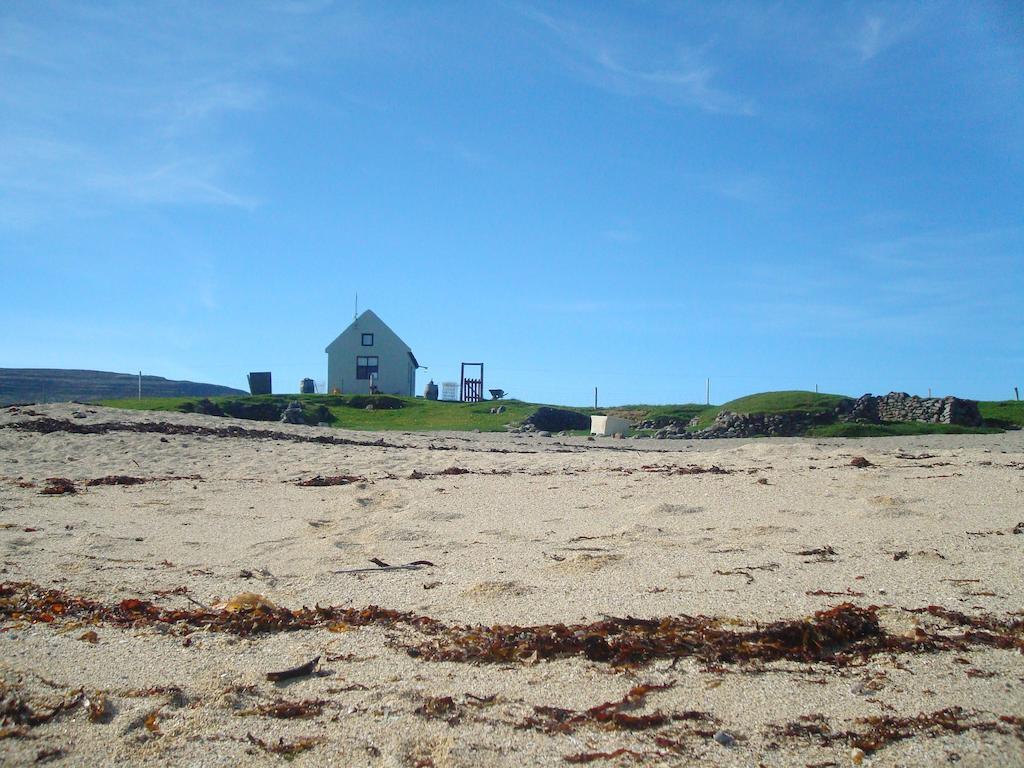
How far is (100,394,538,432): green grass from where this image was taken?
2395 centimetres

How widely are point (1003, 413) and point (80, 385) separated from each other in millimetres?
35319

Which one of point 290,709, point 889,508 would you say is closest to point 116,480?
point 290,709

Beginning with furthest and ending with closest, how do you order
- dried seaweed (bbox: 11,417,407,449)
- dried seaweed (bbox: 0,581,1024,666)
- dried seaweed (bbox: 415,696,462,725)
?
dried seaweed (bbox: 11,417,407,449) < dried seaweed (bbox: 0,581,1024,666) < dried seaweed (bbox: 415,696,462,725)

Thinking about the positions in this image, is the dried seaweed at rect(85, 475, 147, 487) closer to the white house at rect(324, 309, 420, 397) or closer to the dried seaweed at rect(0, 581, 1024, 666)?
the dried seaweed at rect(0, 581, 1024, 666)

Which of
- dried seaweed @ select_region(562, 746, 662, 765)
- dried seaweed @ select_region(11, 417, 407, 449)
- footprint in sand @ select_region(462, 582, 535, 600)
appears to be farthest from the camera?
dried seaweed @ select_region(11, 417, 407, 449)

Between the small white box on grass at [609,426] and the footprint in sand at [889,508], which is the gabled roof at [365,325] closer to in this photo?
the small white box on grass at [609,426]

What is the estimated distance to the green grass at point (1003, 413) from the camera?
21156mm

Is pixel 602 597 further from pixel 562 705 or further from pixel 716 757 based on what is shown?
pixel 716 757

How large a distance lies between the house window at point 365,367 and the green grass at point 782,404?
70.2ft

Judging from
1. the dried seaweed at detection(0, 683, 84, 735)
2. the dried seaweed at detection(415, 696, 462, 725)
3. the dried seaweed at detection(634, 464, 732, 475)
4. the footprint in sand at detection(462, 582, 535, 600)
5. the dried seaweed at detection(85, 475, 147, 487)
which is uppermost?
the dried seaweed at detection(634, 464, 732, 475)

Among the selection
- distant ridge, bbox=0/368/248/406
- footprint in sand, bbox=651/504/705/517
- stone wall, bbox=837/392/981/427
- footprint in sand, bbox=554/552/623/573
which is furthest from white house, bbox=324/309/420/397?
footprint in sand, bbox=554/552/623/573

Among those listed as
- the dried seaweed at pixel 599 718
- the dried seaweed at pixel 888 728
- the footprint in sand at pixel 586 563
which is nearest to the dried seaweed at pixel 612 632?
the dried seaweed at pixel 599 718

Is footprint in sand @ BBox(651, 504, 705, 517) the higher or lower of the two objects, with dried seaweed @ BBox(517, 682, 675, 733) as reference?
higher

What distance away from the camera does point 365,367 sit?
42.4 metres
